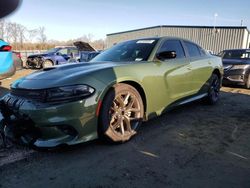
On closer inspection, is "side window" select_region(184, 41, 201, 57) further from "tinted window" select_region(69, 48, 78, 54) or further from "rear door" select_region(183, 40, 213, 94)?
"tinted window" select_region(69, 48, 78, 54)

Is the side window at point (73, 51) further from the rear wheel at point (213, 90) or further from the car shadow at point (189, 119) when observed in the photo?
the rear wheel at point (213, 90)

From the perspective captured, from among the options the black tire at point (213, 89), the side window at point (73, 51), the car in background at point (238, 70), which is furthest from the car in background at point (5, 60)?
the side window at point (73, 51)

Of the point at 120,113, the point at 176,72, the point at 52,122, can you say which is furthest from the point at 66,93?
the point at 176,72

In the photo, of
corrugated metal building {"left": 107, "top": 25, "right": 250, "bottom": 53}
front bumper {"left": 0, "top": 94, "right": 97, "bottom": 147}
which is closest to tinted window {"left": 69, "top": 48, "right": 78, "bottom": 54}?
front bumper {"left": 0, "top": 94, "right": 97, "bottom": 147}

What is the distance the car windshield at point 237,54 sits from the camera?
912cm

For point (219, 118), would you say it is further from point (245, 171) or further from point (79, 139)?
point (79, 139)

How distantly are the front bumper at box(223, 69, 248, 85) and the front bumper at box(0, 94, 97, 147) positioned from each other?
7.00 m

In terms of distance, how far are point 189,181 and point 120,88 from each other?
4.57ft

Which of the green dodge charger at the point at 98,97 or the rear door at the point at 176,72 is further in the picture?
the rear door at the point at 176,72

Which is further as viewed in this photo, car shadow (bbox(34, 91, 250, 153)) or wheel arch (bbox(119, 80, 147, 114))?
wheel arch (bbox(119, 80, 147, 114))

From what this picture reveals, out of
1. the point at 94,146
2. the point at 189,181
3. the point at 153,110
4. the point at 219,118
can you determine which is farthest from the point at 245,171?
the point at 219,118

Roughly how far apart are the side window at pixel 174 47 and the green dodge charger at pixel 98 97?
20 mm

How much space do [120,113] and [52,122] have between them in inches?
37.2

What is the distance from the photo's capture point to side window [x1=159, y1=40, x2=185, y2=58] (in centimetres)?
424
